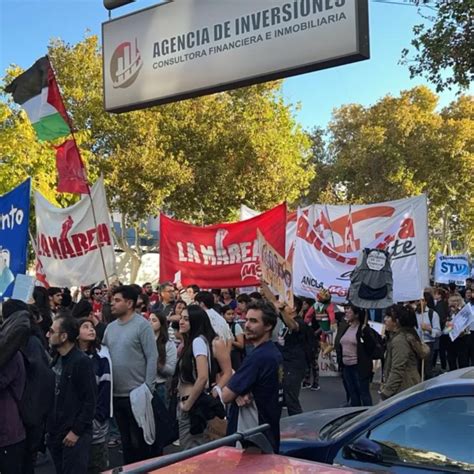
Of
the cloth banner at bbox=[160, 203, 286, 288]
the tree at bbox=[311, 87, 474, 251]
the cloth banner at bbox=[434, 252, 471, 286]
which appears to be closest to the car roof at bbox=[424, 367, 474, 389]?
the cloth banner at bbox=[160, 203, 286, 288]

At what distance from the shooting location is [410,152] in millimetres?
34688

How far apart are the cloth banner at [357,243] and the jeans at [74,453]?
6.33m

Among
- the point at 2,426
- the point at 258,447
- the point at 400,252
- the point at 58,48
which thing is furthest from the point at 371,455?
the point at 58,48

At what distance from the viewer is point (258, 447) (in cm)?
255

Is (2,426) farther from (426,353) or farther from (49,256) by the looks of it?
(49,256)

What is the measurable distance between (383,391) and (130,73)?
4.23 m

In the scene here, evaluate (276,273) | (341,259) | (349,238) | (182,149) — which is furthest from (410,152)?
(276,273)

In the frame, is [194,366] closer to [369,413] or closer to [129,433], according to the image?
→ [129,433]

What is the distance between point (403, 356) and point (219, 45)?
11.9ft

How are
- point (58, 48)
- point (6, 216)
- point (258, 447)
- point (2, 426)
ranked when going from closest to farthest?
point (258, 447)
point (2, 426)
point (6, 216)
point (58, 48)

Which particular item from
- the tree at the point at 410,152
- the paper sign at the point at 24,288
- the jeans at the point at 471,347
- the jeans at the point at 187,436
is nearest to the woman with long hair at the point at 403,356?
the jeans at the point at 187,436

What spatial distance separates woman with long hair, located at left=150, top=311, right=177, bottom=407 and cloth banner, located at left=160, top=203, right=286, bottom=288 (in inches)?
131

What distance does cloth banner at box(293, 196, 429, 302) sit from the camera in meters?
10.1

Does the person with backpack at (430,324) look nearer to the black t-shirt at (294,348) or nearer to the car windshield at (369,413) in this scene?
the black t-shirt at (294,348)
